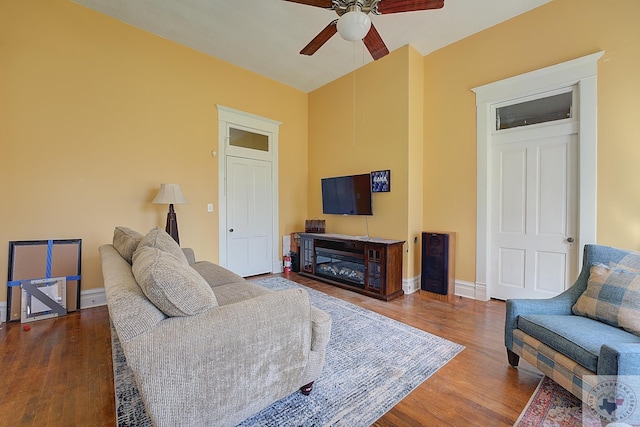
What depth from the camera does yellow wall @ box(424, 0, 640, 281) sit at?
2.61m

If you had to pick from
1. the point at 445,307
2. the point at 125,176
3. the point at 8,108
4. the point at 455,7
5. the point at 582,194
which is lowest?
the point at 445,307

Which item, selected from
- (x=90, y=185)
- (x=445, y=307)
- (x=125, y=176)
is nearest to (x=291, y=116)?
(x=125, y=176)

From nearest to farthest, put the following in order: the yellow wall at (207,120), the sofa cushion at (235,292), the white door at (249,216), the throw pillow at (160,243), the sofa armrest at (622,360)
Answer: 1. the sofa armrest at (622,360)
2. the throw pillow at (160,243)
3. the sofa cushion at (235,292)
4. the yellow wall at (207,120)
5. the white door at (249,216)

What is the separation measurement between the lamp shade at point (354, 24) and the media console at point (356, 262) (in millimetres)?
2385

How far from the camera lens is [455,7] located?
306 centimetres

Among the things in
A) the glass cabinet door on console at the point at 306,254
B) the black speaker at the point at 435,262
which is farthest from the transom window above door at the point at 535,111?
the glass cabinet door on console at the point at 306,254

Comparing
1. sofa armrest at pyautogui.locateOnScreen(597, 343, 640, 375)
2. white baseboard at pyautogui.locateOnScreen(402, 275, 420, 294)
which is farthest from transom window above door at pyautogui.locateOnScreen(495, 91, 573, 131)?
sofa armrest at pyautogui.locateOnScreen(597, 343, 640, 375)

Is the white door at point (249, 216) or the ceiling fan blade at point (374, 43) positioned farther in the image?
the white door at point (249, 216)

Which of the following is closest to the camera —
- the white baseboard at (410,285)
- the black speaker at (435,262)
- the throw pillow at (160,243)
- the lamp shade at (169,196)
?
the throw pillow at (160,243)

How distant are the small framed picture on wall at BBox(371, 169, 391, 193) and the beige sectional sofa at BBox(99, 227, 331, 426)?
2827 millimetres

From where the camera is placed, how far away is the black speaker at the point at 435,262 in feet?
11.6

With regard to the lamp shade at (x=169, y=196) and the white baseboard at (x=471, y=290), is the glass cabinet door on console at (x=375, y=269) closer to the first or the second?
the white baseboard at (x=471, y=290)

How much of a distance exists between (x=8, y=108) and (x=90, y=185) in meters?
0.98

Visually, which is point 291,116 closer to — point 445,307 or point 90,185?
point 90,185
